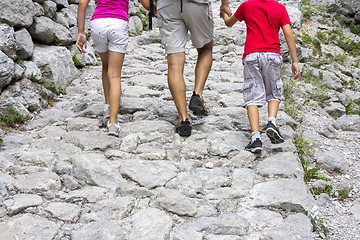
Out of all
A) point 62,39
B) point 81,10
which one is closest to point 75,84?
point 62,39

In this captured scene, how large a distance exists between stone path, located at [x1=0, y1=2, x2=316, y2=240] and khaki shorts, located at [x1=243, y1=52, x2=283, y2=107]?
1.60 ft

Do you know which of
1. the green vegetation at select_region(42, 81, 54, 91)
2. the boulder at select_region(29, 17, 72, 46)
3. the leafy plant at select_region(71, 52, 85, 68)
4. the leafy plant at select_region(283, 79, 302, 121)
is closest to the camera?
the leafy plant at select_region(283, 79, 302, 121)

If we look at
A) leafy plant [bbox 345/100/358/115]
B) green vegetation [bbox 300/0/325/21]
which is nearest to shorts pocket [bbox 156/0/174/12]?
leafy plant [bbox 345/100/358/115]

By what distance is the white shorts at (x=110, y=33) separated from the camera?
3885 mm

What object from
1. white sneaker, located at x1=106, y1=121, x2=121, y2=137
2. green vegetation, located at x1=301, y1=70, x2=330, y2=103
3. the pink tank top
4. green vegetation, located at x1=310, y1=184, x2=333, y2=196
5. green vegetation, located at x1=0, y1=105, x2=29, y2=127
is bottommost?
green vegetation, located at x1=301, y1=70, x2=330, y2=103

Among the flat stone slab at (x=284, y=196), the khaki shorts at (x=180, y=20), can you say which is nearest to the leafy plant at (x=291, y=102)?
the khaki shorts at (x=180, y=20)

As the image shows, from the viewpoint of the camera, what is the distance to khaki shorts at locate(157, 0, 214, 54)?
147 inches

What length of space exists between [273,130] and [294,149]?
0.31m

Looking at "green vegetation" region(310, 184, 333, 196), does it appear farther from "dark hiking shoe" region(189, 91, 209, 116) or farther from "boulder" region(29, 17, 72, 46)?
"boulder" region(29, 17, 72, 46)

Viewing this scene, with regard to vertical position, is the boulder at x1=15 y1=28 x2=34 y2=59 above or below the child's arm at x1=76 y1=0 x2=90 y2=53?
below

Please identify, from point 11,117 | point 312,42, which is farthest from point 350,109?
point 11,117

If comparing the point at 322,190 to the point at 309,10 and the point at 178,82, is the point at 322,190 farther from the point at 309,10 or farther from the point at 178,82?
the point at 309,10

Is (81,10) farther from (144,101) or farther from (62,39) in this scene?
(62,39)

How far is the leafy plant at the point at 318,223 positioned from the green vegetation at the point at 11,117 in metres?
3.40
